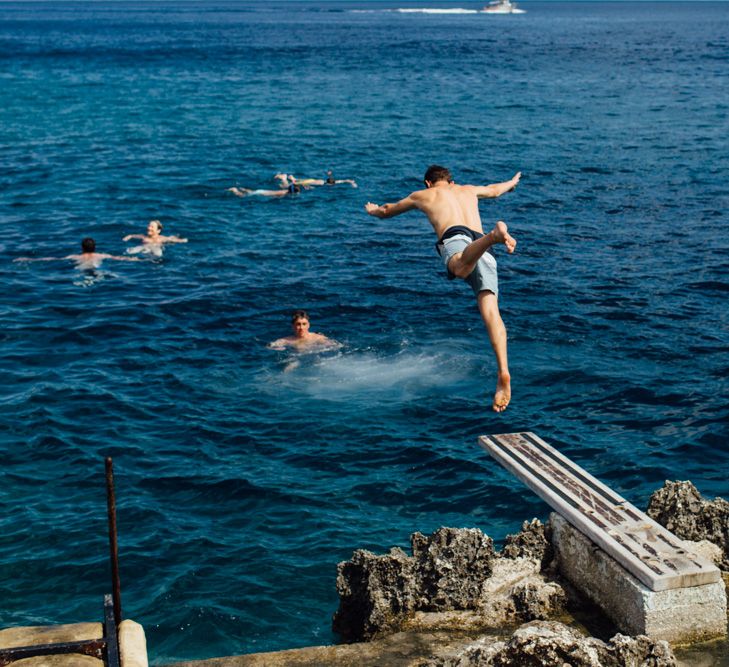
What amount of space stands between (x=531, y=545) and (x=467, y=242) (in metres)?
3.21

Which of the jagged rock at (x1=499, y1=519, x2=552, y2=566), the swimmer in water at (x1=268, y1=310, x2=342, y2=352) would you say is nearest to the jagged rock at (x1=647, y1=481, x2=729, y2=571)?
the jagged rock at (x1=499, y1=519, x2=552, y2=566)

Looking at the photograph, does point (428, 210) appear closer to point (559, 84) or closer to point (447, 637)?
point (447, 637)

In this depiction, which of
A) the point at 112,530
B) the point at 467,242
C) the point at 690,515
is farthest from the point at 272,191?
the point at 112,530

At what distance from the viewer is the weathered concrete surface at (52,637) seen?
7758 millimetres

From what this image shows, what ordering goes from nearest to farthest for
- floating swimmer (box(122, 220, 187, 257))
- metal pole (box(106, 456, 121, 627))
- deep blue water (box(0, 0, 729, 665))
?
metal pole (box(106, 456, 121, 627)) < deep blue water (box(0, 0, 729, 665)) < floating swimmer (box(122, 220, 187, 257))

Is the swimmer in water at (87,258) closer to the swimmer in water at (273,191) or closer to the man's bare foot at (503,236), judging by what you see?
the swimmer in water at (273,191)

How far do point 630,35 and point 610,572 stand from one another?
13074 cm

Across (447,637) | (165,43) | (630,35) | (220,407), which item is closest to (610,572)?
(447,637)

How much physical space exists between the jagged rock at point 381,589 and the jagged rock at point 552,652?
1.70 m

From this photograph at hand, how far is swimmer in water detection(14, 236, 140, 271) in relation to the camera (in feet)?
89.4

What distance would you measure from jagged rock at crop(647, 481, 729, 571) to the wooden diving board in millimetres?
1029

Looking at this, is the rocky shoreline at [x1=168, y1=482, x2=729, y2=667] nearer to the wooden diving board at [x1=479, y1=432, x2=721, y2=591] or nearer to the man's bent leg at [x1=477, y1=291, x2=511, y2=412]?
the wooden diving board at [x1=479, y1=432, x2=721, y2=591]

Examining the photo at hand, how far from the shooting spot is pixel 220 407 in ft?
60.7

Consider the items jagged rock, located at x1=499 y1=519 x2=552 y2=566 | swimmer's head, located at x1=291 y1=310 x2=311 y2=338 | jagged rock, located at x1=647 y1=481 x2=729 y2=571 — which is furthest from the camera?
swimmer's head, located at x1=291 y1=310 x2=311 y2=338
